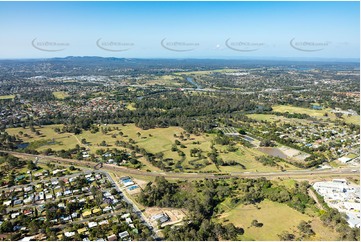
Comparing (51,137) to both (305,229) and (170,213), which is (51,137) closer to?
(170,213)

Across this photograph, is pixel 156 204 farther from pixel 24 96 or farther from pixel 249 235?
pixel 24 96

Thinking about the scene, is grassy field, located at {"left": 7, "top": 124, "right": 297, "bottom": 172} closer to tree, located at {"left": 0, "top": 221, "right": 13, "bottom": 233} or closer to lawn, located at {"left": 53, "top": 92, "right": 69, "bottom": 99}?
tree, located at {"left": 0, "top": 221, "right": 13, "bottom": 233}

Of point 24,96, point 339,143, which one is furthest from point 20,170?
point 24,96

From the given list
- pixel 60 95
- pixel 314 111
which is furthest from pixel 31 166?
pixel 314 111

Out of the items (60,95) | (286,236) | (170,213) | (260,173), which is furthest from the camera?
(60,95)

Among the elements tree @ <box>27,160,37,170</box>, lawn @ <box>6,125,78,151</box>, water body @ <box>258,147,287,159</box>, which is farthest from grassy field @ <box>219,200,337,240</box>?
lawn @ <box>6,125,78,151</box>

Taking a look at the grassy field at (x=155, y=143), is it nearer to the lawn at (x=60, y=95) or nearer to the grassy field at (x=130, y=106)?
the grassy field at (x=130, y=106)
